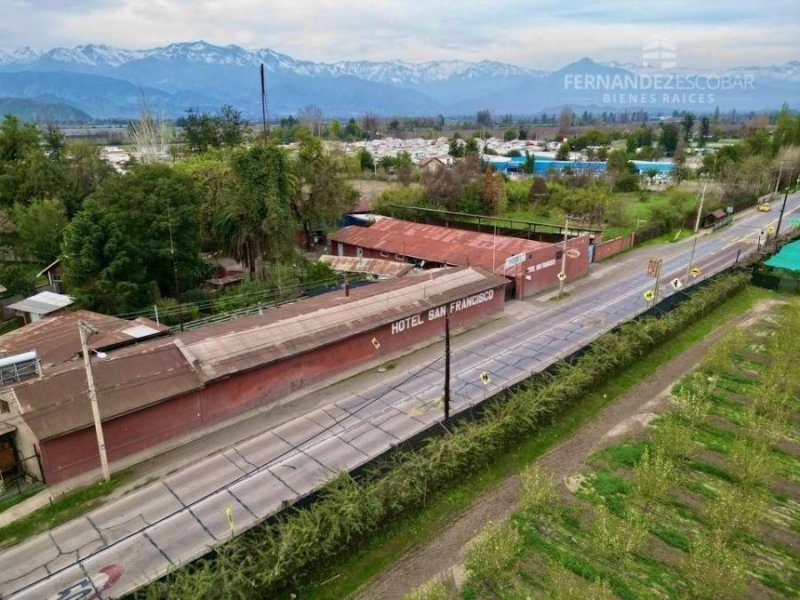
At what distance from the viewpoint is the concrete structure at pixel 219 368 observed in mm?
20281

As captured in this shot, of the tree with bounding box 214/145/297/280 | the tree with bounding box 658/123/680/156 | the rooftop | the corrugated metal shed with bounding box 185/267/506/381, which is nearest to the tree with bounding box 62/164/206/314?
the tree with bounding box 214/145/297/280

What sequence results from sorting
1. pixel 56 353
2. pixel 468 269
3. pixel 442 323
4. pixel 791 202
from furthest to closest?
pixel 791 202 → pixel 468 269 → pixel 442 323 → pixel 56 353

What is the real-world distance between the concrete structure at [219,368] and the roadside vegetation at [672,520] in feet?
43.7

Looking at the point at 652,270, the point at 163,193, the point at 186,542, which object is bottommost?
the point at 186,542

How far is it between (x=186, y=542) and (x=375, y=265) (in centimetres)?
3137

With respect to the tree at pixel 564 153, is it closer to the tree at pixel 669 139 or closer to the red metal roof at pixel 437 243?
the tree at pixel 669 139

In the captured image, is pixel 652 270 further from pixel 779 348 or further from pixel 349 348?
pixel 349 348

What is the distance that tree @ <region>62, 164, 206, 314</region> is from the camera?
3412cm

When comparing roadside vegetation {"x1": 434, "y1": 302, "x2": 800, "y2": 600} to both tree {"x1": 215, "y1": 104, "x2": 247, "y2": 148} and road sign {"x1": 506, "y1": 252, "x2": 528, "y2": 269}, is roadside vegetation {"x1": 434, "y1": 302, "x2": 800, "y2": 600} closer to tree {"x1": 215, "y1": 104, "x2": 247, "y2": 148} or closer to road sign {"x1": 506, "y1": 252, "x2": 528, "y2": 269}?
road sign {"x1": 506, "y1": 252, "x2": 528, "y2": 269}

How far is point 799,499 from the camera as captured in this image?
1877 centimetres

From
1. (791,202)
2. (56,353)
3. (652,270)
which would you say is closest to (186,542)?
(56,353)

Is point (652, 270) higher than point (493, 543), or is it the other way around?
point (652, 270)

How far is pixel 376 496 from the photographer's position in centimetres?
1672

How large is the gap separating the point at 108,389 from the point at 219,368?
4587mm
